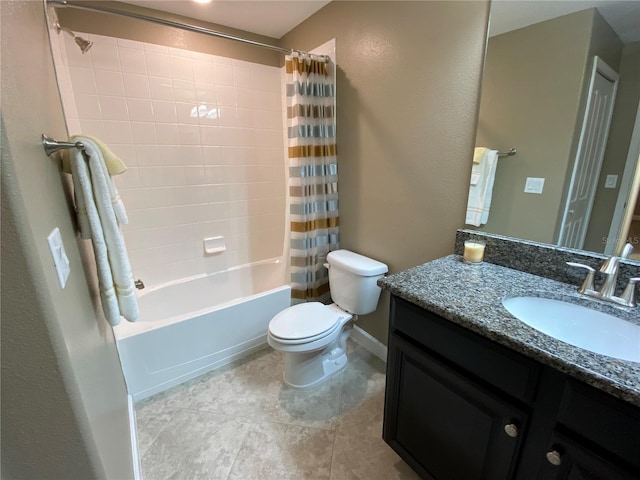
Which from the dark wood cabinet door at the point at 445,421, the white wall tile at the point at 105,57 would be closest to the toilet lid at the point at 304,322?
the dark wood cabinet door at the point at 445,421

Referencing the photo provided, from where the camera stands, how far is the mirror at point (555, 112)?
93 cm

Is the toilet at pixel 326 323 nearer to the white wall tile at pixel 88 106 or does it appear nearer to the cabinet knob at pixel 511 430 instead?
the cabinet knob at pixel 511 430

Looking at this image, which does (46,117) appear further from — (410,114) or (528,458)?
(528,458)

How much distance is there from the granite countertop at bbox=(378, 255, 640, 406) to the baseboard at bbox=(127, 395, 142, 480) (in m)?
1.34

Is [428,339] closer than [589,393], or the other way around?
[589,393]

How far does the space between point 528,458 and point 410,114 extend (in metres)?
1.47

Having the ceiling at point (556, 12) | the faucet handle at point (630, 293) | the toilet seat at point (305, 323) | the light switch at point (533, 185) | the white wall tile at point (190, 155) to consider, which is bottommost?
the toilet seat at point (305, 323)

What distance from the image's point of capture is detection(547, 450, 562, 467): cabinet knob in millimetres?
695

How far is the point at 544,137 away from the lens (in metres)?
1.09

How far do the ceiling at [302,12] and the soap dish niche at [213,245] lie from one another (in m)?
1.63

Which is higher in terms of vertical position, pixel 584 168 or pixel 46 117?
pixel 46 117

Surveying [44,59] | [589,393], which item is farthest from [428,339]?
[44,59]

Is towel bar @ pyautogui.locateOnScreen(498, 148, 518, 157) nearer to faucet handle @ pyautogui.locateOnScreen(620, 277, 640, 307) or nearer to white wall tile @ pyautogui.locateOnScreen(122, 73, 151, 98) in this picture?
faucet handle @ pyautogui.locateOnScreen(620, 277, 640, 307)

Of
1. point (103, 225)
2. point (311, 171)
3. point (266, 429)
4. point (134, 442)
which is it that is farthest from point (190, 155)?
point (266, 429)
